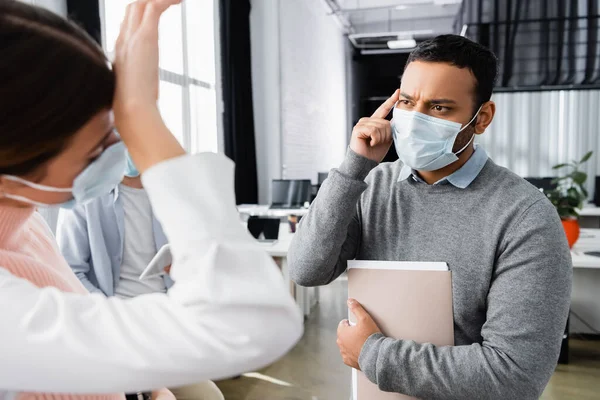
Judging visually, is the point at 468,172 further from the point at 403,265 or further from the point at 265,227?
the point at 265,227

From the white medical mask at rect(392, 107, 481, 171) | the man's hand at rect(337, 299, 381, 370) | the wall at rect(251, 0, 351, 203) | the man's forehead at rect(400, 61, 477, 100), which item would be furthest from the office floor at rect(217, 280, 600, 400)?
the wall at rect(251, 0, 351, 203)

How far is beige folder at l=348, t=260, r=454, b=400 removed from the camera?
39.6 inches

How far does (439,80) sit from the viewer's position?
1.16 m

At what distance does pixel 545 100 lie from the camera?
7.66 metres

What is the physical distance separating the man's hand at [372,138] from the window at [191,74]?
358cm

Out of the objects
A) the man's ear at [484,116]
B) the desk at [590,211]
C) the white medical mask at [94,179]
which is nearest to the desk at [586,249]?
the desk at [590,211]

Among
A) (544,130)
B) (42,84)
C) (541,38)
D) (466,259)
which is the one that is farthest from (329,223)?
(544,130)

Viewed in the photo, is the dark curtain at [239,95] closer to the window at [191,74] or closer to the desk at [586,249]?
the window at [191,74]

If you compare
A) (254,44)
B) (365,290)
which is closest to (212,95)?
(254,44)

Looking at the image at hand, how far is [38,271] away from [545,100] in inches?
334

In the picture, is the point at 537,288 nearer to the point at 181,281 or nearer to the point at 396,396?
the point at 396,396

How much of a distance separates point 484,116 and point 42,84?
1.11m

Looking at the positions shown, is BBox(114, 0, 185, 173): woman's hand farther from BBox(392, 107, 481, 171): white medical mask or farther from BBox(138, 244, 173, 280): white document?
BBox(392, 107, 481, 171): white medical mask

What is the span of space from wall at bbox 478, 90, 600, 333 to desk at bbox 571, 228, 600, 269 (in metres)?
4.15
